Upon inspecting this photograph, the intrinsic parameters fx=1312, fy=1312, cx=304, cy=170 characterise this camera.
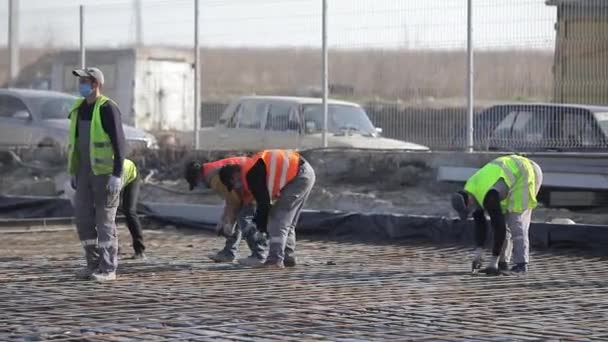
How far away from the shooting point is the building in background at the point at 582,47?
1669cm

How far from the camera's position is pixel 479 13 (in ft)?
56.9

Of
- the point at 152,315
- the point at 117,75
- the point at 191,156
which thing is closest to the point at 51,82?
the point at 117,75

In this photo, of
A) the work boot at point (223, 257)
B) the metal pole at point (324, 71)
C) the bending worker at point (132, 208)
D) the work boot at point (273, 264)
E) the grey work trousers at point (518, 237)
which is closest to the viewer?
the grey work trousers at point (518, 237)

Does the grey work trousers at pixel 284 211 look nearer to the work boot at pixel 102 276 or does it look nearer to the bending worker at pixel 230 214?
the bending worker at pixel 230 214

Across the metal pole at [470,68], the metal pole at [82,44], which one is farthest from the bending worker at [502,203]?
the metal pole at [82,44]

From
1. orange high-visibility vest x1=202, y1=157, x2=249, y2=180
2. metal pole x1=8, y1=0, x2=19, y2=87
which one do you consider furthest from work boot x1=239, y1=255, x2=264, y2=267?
metal pole x1=8, y1=0, x2=19, y2=87

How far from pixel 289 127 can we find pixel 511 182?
28.5ft

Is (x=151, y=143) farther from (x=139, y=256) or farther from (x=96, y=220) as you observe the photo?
(x=96, y=220)

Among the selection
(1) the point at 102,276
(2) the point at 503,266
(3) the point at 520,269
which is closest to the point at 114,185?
(1) the point at 102,276

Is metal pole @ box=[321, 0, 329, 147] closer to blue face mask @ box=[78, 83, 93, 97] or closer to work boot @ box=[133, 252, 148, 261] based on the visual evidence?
work boot @ box=[133, 252, 148, 261]

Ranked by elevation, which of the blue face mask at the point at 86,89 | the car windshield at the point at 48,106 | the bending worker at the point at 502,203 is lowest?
the bending worker at the point at 502,203

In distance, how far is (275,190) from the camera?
11938mm

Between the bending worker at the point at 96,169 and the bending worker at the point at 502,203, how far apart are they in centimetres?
301

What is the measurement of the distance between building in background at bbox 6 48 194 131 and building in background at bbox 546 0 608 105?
7.80 metres
